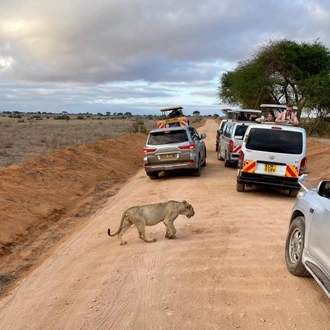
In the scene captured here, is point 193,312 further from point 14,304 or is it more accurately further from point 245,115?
point 245,115

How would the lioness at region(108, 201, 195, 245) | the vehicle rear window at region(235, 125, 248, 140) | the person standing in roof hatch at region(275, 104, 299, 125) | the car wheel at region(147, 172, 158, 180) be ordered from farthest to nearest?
the vehicle rear window at region(235, 125, 248, 140), the car wheel at region(147, 172, 158, 180), the person standing in roof hatch at region(275, 104, 299, 125), the lioness at region(108, 201, 195, 245)

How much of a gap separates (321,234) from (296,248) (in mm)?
1112

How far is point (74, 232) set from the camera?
908cm

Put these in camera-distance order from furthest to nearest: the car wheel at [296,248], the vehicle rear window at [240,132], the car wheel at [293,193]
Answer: the vehicle rear window at [240,132] < the car wheel at [293,193] < the car wheel at [296,248]

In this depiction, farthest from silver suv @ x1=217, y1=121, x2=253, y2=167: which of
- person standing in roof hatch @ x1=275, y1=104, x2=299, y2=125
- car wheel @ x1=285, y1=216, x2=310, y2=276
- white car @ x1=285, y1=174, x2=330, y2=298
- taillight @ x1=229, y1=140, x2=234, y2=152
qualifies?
car wheel @ x1=285, y1=216, x2=310, y2=276

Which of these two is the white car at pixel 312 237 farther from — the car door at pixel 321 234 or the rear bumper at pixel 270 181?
the rear bumper at pixel 270 181

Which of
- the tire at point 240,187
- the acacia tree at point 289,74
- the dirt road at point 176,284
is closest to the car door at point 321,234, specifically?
the dirt road at point 176,284

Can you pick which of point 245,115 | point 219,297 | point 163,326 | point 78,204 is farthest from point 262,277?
point 245,115

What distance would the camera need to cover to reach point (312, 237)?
5.19m

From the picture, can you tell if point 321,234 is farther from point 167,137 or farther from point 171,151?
point 167,137

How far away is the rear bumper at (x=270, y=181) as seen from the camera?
37.1ft

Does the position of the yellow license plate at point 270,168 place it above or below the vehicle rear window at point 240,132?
below

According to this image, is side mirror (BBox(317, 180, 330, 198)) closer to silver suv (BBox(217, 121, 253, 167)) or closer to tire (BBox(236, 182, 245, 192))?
tire (BBox(236, 182, 245, 192))

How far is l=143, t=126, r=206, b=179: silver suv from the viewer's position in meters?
14.6
